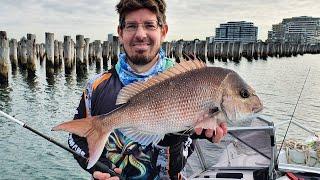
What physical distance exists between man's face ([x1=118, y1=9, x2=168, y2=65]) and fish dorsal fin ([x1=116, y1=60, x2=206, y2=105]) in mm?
269

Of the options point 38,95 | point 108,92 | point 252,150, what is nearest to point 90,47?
point 38,95

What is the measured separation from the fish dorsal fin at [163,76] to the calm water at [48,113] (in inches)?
293

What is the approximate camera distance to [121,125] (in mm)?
2691

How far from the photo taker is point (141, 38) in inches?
115

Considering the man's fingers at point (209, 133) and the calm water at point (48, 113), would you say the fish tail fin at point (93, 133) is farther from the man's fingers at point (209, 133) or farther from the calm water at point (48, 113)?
the calm water at point (48, 113)

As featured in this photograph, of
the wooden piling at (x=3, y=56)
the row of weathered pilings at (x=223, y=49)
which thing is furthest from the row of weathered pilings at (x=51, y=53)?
the row of weathered pilings at (x=223, y=49)

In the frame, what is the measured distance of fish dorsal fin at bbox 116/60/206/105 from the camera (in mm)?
2754

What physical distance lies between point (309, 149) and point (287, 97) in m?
17.8

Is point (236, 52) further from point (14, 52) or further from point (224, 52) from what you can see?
point (14, 52)

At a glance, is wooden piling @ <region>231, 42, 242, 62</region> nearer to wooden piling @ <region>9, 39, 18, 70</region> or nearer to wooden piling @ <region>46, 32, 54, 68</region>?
wooden piling @ <region>46, 32, 54, 68</region>

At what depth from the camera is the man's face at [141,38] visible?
2957 millimetres

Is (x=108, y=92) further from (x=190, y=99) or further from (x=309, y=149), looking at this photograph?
(x=309, y=149)

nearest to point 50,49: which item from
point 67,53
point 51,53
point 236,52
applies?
point 51,53

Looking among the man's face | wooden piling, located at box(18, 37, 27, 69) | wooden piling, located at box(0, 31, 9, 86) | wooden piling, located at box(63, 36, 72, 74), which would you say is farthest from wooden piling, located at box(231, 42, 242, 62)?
the man's face
